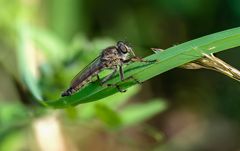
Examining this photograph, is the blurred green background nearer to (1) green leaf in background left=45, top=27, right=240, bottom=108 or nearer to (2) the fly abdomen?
(2) the fly abdomen

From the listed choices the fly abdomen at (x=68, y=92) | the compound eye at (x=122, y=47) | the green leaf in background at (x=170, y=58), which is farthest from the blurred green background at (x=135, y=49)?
the green leaf in background at (x=170, y=58)

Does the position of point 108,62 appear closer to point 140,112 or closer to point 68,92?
point 68,92

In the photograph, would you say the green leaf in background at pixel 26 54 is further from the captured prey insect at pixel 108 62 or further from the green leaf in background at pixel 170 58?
the green leaf in background at pixel 170 58

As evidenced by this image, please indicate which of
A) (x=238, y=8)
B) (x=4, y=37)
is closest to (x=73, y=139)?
(x=4, y=37)

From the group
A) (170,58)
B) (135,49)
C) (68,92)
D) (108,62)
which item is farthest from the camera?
(135,49)

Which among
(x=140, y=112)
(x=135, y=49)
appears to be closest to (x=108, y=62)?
(x=140, y=112)

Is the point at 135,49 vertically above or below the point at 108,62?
above
